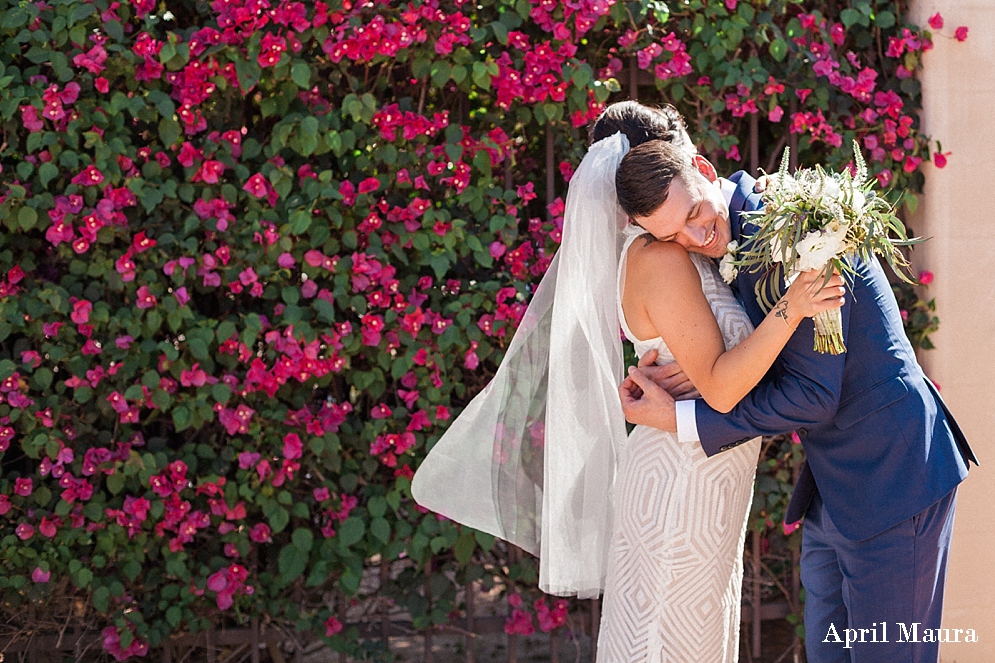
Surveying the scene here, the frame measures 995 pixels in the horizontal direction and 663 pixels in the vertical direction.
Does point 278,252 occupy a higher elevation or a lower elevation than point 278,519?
higher

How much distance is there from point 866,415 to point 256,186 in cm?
214

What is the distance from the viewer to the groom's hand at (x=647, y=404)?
2625 millimetres

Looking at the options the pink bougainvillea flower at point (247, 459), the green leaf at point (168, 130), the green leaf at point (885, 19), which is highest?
the green leaf at point (885, 19)

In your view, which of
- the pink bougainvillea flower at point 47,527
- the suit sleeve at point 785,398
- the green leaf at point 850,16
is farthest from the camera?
the green leaf at point 850,16

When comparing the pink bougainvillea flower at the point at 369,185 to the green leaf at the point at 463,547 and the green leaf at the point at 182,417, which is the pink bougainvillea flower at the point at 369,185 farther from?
the green leaf at the point at 463,547

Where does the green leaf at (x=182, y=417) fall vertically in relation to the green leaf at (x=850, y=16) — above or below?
below

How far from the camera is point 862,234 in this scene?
7.41 feet

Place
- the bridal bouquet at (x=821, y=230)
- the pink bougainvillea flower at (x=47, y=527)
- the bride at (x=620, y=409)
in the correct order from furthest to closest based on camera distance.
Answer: the pink bougainvillea flower at (x=47, y=527)
the bride at (x=620, y=409)
the bridal bouquet at (x=821, y=230)

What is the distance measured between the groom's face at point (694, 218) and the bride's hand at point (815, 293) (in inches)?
11.4

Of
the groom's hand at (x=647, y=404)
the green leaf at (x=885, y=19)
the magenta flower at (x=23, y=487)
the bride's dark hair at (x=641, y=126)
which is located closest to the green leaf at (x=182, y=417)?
the magenta flower at (x=23, y=487)

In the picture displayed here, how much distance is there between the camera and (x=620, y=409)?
2834mm

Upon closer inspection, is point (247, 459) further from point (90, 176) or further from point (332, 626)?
point (90, 176)

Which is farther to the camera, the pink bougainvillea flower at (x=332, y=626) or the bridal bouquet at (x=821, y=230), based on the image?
the pink bougainvillea flower at (x=332, y=626)

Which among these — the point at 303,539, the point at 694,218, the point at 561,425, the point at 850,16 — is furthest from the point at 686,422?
the point at 850,16
